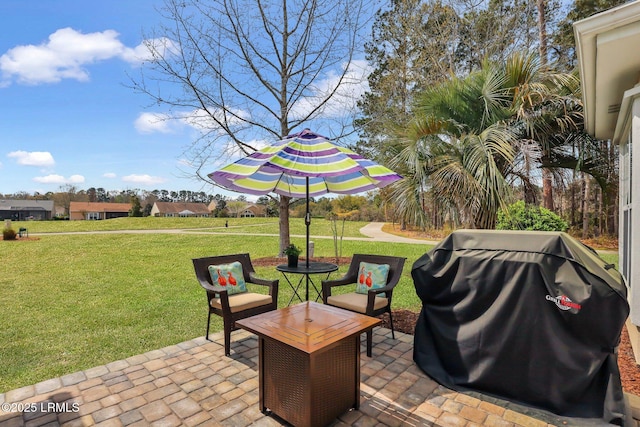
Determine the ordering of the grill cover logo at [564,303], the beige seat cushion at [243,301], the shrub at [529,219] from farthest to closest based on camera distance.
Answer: the shrub at [529,219], the beige seat cushion at [243,301], the grill cover logo at [564,303]

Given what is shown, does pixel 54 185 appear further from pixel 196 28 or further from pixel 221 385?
pixel 221 385

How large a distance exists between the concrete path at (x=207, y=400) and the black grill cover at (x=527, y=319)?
180mm

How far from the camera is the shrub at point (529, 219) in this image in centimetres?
406

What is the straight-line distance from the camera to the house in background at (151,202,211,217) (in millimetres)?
51375

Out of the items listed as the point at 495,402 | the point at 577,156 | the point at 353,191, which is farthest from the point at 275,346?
the point at 577,156

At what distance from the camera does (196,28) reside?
792 centimetres

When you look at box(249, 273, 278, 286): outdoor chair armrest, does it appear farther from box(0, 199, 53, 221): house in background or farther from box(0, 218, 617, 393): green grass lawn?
box(0, 199, 53, 221): house in background

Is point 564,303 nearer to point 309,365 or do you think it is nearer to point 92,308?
point 309,365

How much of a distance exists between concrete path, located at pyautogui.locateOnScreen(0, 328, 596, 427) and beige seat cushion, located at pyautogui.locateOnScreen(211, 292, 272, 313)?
1.67ft

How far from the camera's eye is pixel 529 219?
4.12 m

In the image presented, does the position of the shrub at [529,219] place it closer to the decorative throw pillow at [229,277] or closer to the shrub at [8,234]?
the decorative throw pillow at [229,277]

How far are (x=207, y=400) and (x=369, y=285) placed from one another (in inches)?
84.3

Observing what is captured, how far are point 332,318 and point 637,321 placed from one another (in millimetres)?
2877

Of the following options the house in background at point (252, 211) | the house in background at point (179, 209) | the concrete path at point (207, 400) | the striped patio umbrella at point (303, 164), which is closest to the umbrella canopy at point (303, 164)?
the striped patio umbrella at point (303, 164)
